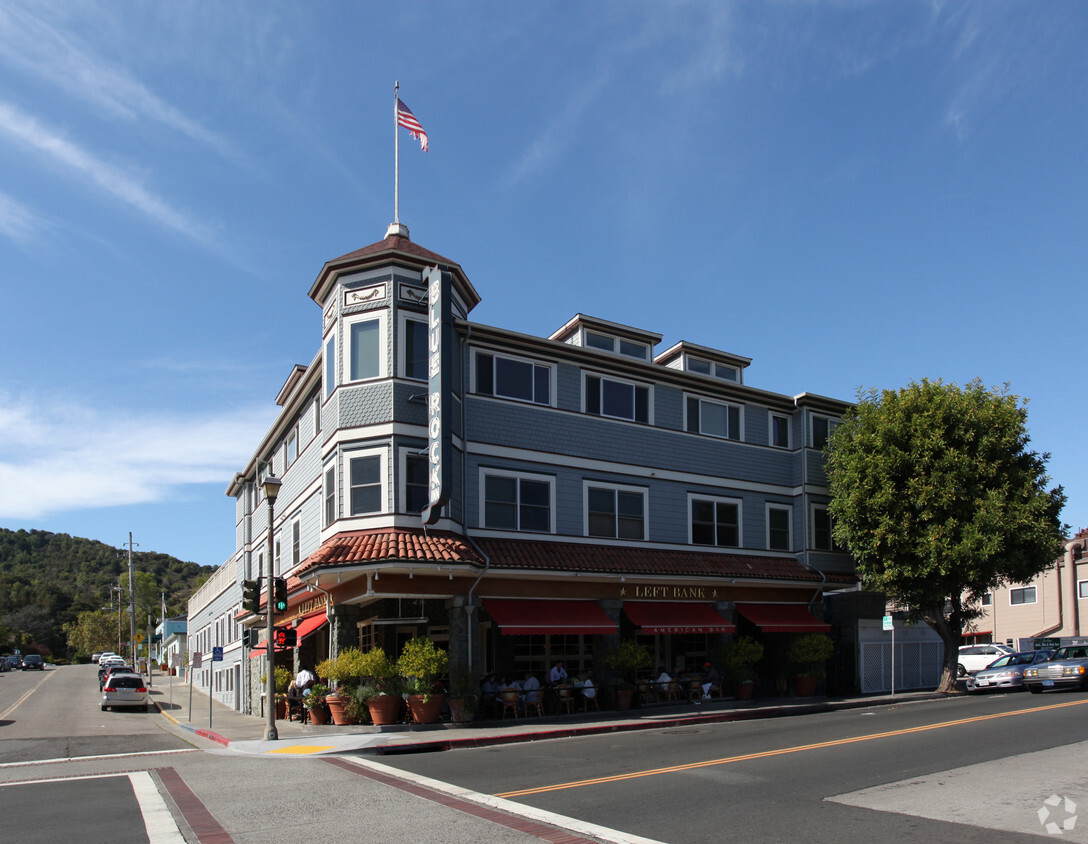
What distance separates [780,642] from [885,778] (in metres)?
18.8

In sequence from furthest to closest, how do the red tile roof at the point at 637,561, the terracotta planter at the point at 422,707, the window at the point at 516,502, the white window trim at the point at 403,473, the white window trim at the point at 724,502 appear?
the white window trim at the point at 724,502 → the window at the point at 516,502 → the red tile roof at the point at 637,561 → the white window trim at the point at 403,473 → the terracotta planter at the point at 422,707

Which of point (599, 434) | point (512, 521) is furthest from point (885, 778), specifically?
point (599, 434)

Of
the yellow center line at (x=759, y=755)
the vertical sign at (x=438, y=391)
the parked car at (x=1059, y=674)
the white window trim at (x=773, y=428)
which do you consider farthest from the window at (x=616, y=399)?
the parked car at (x=1059, y=674)

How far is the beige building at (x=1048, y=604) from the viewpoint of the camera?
167ft

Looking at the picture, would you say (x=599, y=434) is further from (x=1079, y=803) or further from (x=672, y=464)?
(x=1079, y=803)

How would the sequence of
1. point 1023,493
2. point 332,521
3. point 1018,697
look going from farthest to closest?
point 1023,493 → point 1018,697 → point 332,521

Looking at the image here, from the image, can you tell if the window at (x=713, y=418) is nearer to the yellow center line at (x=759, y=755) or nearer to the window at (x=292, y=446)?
the yellow center line at (x=759, y=755)

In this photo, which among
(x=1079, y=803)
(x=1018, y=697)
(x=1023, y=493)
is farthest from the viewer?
(x=1023, y=493)

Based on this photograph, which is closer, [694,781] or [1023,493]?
[694,781]

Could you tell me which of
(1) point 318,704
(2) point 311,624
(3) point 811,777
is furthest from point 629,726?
(3) point 811,777

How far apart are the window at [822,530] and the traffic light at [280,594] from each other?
1892 cm

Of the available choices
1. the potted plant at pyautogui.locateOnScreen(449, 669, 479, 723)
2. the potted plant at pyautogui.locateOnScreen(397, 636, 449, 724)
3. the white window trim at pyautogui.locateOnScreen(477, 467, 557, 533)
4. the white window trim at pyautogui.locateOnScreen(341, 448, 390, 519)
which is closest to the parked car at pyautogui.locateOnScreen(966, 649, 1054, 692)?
the white window trim at pyautogui.locateOnScreen(477, 467, 557, 533)

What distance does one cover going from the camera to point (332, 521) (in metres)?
24.2

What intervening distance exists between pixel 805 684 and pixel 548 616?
1033cm
